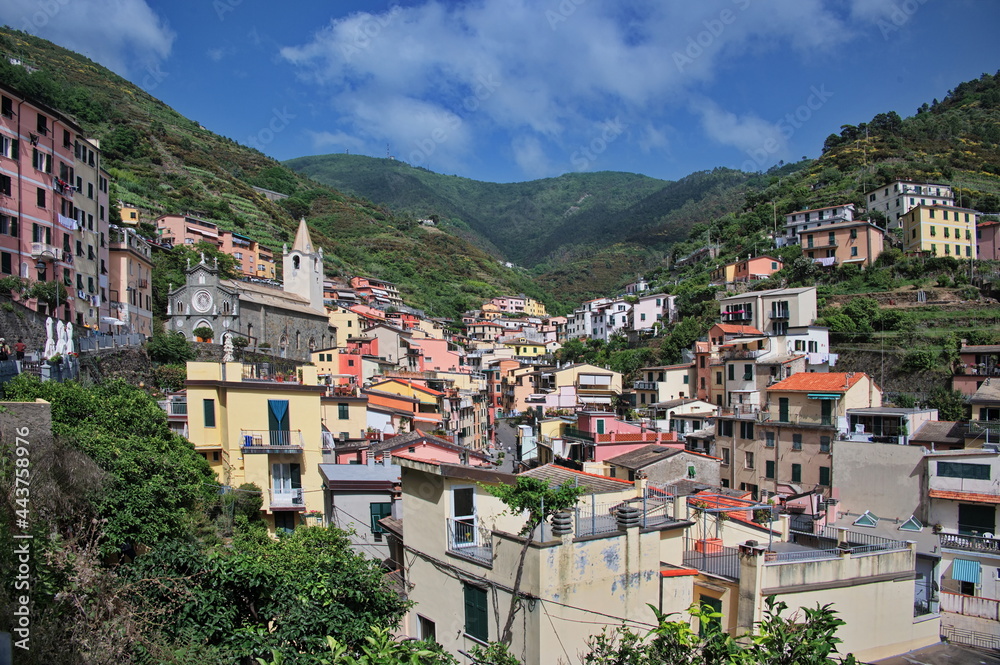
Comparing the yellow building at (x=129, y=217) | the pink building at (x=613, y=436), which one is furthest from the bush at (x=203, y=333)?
the pink building at (x=613, y=436)

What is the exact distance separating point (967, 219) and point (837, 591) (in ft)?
211

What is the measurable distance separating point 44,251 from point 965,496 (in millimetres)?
39956

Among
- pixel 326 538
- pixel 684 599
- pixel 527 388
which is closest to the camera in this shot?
pixel 684 599

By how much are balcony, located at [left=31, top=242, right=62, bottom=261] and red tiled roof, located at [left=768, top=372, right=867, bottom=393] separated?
36.0 meters

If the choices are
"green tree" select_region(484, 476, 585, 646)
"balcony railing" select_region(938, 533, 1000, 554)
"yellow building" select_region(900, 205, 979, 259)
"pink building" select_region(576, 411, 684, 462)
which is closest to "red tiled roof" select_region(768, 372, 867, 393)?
"pink building" select_region(576, 411, 684, 462)

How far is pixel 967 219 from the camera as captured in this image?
61.3m

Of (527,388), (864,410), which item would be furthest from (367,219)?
(864,410)

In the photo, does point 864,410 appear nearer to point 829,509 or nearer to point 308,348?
point 829,509

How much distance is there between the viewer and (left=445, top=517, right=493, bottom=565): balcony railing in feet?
35.1

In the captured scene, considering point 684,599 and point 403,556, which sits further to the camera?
point 403,556

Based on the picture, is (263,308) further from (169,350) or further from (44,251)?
(44,251)

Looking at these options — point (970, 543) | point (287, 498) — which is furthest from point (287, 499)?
point (970, 543)

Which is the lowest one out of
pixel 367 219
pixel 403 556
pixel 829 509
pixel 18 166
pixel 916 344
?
pixel 829 509

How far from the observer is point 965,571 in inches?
781
